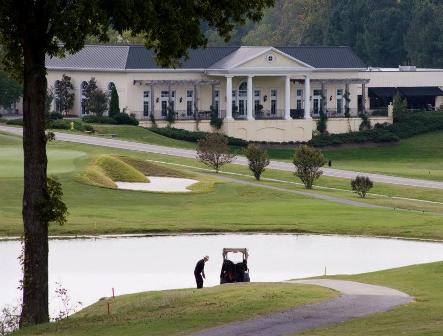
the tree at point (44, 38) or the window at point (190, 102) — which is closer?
the tree at point (44, 38)

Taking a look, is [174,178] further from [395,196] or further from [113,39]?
[113,39]

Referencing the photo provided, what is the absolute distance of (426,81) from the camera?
132750 mm

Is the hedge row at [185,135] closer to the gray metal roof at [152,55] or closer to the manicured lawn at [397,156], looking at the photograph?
the manicured lawn at [397,156]

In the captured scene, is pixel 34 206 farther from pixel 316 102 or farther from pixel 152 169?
pixel 316 102

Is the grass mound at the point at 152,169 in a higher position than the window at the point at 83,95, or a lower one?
lower

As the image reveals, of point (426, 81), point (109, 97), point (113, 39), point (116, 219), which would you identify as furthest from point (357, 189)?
point (113, 39)

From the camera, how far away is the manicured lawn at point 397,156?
95.4 metres

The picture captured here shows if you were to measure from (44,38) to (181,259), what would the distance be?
17.0 metres

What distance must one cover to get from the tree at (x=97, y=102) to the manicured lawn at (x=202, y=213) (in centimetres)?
3630

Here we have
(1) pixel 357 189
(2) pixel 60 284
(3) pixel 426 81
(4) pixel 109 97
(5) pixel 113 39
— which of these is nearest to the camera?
(2) pixel 60 284

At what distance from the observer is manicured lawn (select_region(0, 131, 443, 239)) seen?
55625 millimetres

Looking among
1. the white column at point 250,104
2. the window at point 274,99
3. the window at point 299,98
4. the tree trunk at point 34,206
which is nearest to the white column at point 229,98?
the white column at point 250,104

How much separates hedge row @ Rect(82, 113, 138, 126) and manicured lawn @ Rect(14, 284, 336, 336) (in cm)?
7010

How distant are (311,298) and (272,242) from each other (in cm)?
1953
